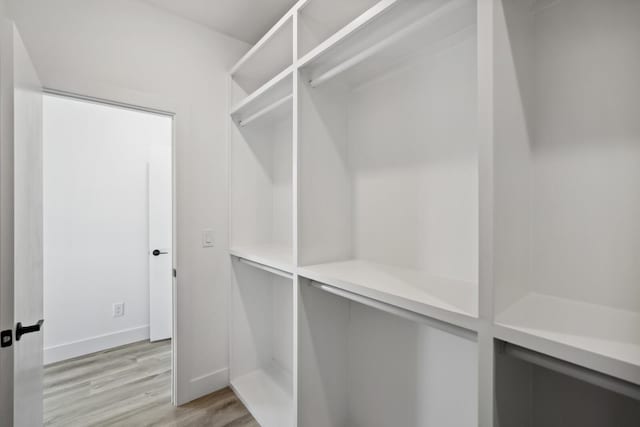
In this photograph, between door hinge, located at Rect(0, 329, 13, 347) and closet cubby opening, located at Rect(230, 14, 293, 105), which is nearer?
door hinge, located at Rect(0, 329, 13, 347)

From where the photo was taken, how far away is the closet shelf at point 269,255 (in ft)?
4.95

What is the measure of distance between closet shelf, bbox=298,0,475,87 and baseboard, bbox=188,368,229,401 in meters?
2.09

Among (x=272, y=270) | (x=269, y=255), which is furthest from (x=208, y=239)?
(x=272, y=270)

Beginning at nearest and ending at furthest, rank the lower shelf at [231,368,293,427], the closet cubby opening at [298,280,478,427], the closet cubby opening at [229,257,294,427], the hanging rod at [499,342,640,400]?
the hanging rod at [499,342,640,400]
the closet cubby opening at [298,280,478,427]
the lower shelf at [231,368,293,427]
the closet cubby opening at [229,257,294,427]

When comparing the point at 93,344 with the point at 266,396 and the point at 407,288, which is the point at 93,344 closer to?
the point at 266,396

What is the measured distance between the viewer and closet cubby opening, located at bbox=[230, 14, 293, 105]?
1.59 m

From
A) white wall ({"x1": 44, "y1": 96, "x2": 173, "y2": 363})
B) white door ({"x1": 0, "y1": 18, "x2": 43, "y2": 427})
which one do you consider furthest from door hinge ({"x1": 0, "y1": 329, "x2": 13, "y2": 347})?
white wall ({"x1": 44, "y1": 96, "x2": 173, "y2": 363})

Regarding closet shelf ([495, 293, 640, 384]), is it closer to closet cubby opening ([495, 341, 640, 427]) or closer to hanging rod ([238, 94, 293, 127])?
closet cubby opening ([495, 341, 640, 427])

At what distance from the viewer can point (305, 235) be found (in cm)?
141

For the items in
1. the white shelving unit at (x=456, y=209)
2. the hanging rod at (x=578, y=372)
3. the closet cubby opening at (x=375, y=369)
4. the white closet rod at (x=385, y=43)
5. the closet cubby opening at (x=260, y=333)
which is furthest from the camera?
the closet cubby opening at (x=260, y=333)

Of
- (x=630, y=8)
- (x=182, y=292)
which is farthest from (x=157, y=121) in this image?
(x=630, y=8)

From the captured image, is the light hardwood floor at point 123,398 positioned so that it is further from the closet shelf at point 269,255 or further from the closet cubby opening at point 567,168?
the closet cubby opening at point 567,168

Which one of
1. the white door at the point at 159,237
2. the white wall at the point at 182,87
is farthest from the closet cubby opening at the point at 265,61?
the white door at the point at 159,237

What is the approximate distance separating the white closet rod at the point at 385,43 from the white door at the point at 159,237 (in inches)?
87.6
